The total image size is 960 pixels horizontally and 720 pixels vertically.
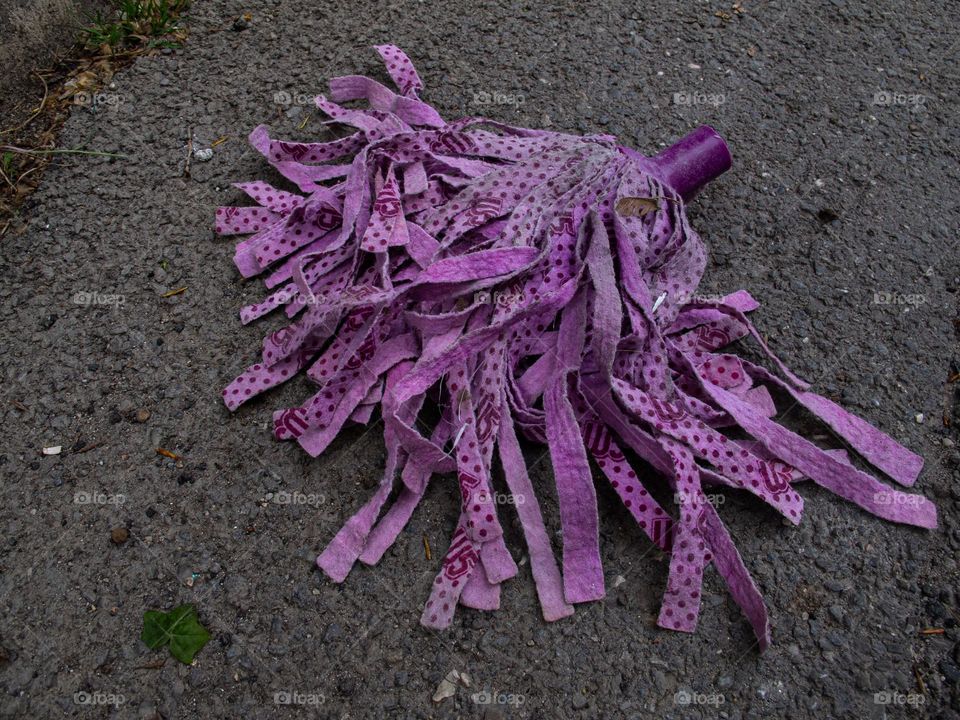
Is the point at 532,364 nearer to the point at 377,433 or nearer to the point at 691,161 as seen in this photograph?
the point at 377,433

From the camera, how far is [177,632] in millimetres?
1615

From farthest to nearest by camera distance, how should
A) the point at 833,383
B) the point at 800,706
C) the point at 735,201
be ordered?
the point at 735,201 → the point at 833,383 → the point at 800,706

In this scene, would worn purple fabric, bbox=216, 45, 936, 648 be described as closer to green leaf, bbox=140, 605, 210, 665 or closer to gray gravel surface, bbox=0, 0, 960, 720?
gray gravel surface, bbox=0, 0, 960, 720

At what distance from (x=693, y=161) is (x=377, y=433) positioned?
1124mm

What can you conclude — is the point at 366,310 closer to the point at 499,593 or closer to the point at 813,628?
the point at 499,593

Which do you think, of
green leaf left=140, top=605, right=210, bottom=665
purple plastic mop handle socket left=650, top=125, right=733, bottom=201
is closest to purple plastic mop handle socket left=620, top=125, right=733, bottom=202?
purple plastic mop handle socket left=650, top=125, right=733, bottom=201

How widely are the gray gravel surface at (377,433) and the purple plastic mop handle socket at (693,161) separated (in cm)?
21

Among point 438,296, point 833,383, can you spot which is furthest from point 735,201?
point 438,296

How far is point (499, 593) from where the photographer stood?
1684 mm

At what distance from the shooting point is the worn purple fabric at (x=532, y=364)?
172 centimetres

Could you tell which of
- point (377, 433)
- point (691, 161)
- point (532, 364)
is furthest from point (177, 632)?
point (691, 161)

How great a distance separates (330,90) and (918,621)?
2167 mm

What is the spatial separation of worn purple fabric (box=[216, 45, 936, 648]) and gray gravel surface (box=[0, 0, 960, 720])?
66 millimetres

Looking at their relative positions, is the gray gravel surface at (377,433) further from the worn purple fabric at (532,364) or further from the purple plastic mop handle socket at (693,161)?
the purple plastic mop handle socket at (693,161)
